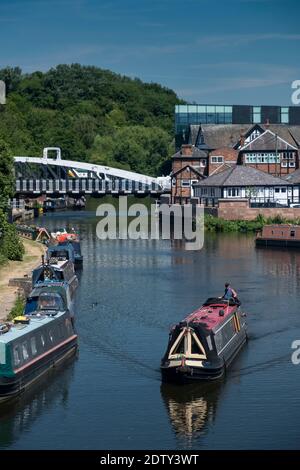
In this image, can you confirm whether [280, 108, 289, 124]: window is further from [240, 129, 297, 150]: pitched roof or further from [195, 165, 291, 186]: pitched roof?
[195, 165, 291, 186]: pitched roof

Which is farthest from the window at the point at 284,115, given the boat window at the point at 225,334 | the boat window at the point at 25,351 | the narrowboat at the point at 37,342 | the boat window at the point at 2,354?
the boat window at the point at 2,354

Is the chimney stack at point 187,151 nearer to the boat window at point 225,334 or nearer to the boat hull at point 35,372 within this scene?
the boat window at point 225,334

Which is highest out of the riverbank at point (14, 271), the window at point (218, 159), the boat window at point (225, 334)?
the window at point (218, 159)

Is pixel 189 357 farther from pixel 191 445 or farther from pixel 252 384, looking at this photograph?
pixel 191 445

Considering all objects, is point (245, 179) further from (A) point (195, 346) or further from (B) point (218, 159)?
(A) point (195, 346)

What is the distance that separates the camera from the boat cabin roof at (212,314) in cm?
4131

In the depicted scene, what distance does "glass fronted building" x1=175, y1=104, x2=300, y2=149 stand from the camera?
497ft

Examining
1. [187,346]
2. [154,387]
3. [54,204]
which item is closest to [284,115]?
[54,204]

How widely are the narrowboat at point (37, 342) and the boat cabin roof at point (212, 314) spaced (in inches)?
200

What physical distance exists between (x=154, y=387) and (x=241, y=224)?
222ft

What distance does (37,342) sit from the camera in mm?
39562

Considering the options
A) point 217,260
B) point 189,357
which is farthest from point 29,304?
point 217,260

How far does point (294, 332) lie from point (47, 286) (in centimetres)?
1152

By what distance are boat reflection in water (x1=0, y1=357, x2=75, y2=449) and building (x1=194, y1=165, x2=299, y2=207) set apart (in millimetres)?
72103
